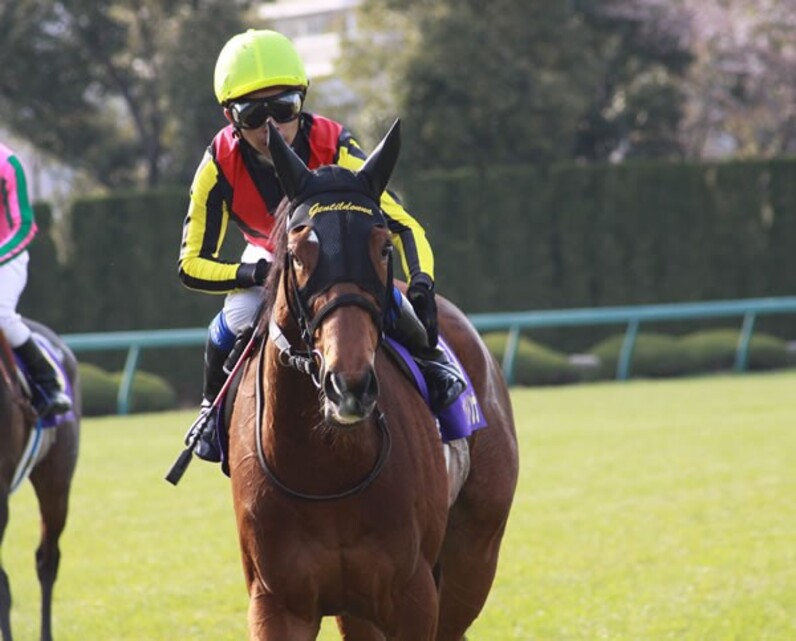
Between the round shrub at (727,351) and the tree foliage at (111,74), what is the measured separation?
26.8 feet

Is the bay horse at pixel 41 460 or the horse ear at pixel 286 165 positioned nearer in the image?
the horse ear at pixel 286 165

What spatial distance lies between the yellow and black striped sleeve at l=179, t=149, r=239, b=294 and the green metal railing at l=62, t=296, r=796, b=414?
13.6 m

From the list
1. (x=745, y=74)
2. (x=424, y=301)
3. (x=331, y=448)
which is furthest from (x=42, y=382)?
(x=745, y=74)

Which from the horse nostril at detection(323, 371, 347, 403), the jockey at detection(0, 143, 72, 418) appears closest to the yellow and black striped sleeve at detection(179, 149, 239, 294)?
the horse nostril at detection(323, 371, 347, 403)

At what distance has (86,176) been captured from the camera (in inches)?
1185

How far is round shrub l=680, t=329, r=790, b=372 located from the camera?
70.7 feet

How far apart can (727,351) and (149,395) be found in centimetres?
792

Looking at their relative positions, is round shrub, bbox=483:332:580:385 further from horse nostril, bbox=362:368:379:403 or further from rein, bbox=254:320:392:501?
horse nostril, bbox=362:368:379:403

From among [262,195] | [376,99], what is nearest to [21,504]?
[262,195]

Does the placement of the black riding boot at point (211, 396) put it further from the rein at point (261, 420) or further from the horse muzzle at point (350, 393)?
the horse muzzle at point (350, 393)

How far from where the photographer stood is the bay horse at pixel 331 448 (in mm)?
3838

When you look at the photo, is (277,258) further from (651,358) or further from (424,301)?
(651,358)

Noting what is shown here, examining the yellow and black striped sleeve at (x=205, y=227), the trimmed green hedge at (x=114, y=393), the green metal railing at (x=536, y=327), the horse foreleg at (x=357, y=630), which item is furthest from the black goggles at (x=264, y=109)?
the trimmed green hedge at (x=114, y=393)

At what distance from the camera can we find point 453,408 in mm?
4992
